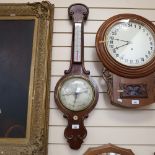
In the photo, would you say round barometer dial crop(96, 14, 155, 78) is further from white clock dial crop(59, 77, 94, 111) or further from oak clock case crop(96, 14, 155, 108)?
white clock dial crop(59, 77, 94, 111)

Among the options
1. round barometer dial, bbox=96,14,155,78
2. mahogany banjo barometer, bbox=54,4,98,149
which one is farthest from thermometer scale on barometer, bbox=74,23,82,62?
round barometer dial, bbox=96,14,155,78

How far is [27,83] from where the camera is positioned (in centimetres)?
145

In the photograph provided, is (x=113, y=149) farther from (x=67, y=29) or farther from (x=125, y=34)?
(x=67, y=29)

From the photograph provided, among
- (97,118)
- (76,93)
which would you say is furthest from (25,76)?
(97,118)

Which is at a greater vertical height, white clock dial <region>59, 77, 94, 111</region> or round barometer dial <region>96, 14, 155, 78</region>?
round barometer dial <region>96, 14, 155, 78</region>

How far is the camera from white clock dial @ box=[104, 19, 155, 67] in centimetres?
143

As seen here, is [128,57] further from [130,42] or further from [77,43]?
[77,43]

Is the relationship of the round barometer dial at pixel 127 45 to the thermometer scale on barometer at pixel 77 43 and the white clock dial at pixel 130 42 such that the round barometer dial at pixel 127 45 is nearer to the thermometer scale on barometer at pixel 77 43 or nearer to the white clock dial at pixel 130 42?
the white clock dial at pixel 130 42

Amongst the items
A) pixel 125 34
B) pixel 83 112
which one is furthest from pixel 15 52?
pixel 125 34

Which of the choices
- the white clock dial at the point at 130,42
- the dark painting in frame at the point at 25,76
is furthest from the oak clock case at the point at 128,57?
the dark painting in frame at the point at 25,76

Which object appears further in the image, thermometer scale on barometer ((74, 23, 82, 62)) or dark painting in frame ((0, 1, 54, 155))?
thermometer scale on barometer ((74, 23, 82, 62))

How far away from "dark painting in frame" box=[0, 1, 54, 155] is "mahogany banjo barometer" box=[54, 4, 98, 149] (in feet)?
0.31

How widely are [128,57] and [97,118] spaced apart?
14.2 inches

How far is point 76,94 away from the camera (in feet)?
4.66
